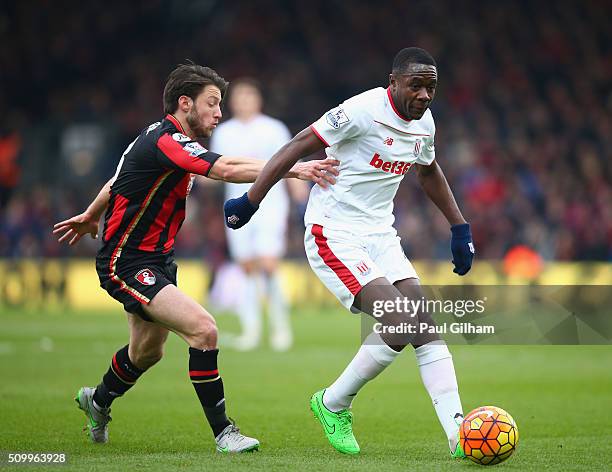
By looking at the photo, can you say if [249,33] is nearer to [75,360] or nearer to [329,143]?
[75,360]

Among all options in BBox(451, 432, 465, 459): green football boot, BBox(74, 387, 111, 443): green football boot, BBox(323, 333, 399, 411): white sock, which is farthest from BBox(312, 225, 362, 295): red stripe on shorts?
BBox(74, 387, 111, 443): green football boot

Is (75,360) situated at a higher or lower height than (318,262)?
lower

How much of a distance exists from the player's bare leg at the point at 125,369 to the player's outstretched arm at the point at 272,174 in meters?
1.02

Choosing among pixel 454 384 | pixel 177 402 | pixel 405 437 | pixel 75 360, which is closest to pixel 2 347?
pixel 75 360

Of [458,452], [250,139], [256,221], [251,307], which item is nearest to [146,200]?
[458,452]

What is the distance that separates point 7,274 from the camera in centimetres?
1889

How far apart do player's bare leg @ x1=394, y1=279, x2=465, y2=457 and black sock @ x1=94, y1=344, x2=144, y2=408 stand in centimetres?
178

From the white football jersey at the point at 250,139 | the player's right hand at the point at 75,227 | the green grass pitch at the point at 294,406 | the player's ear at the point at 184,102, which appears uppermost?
the white football jersey at the point at 250,139

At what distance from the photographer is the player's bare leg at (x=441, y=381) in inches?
229

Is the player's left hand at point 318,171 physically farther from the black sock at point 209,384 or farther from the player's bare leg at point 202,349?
the black sock at point 209,384

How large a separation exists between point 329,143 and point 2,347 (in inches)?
295

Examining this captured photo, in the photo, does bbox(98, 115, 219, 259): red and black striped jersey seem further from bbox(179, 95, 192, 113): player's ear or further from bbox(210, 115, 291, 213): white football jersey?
bbox(210, 115, 291, 213): white football jersey

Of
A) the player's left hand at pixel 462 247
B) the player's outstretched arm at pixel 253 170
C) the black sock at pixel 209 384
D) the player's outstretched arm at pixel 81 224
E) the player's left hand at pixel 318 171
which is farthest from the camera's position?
the player's outstretched arm at pixel 81 224

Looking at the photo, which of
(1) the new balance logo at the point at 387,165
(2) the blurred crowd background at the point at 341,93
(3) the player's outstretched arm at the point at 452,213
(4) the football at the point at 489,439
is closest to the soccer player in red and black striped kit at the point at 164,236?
(1) the new balance logo at the point at 387,165
